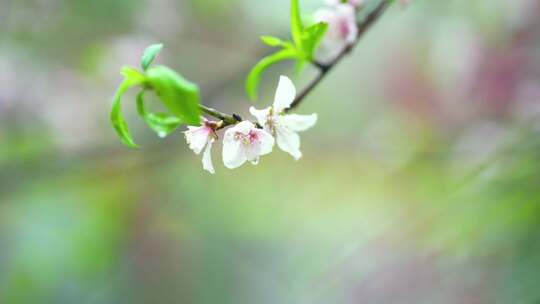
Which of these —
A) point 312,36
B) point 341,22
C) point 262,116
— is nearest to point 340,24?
point 341,22

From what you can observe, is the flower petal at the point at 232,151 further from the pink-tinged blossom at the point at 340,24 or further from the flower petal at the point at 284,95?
the pink-tinged blossom at the point at 340,24

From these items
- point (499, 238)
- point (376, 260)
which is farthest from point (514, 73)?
point (499, 238)

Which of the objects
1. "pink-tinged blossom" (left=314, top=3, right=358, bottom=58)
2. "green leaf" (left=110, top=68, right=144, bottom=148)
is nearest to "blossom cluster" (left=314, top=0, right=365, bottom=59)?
"pink-tinged blossom" (left=314, top=3, right=358, bottom=58)

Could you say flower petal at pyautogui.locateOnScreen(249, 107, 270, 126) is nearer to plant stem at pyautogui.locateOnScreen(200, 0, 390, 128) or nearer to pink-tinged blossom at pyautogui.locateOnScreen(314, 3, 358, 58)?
plant stem at pyautogui.locateOnScreen(200, 0, 390, 128)

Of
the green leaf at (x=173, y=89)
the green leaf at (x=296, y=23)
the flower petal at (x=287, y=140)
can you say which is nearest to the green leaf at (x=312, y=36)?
the green leaf at (x=296, y=23)

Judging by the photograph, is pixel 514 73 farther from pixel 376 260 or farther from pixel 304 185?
pixel 304 185

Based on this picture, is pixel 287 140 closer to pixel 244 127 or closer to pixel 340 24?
pixel 244 127
